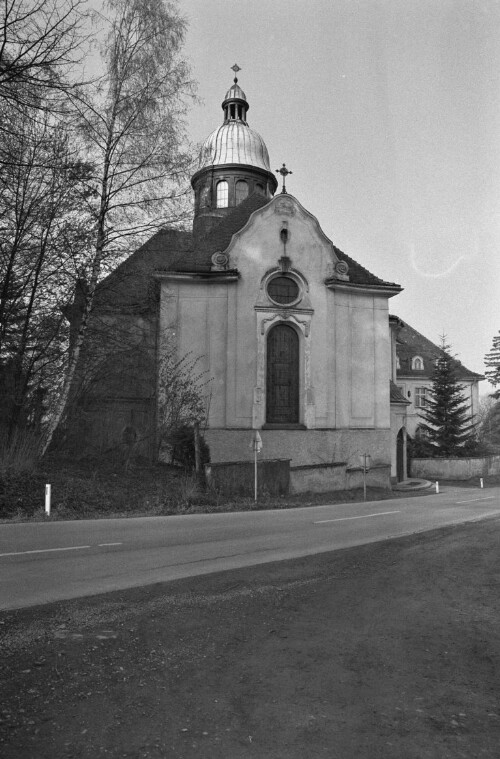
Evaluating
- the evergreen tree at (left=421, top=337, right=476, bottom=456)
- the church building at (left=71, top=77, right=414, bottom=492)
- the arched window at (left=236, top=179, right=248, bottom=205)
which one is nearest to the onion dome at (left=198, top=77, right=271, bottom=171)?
the arched window at (left=236, top=179, right=248, bottom=205)

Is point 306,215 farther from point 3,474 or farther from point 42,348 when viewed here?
point 3,474

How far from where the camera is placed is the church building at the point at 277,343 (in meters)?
24.0

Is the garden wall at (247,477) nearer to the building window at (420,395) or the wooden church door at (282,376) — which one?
the wooden church door at (282,376)

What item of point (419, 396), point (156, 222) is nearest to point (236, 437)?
point (156, 222)

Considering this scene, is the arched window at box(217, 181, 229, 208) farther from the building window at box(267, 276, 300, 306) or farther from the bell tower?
the building window at box(267, 276, 300, 306)

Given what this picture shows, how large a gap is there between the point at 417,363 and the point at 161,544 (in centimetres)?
4578

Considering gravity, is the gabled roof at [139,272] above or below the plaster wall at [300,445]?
above

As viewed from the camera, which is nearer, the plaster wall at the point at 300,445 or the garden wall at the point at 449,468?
the plaster wall at the point at 300,445

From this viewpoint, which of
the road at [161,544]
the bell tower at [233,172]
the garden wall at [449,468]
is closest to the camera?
the road at [161,544]

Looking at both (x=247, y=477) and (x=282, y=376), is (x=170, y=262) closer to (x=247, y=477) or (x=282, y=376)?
(x=282, y=376)

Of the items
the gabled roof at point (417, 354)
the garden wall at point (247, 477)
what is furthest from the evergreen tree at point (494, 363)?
the garden wall at point (247, 477)

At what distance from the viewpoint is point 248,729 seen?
12.1ft

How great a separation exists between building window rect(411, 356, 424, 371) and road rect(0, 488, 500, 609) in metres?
37.3

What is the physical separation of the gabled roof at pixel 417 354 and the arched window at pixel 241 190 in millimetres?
20220
